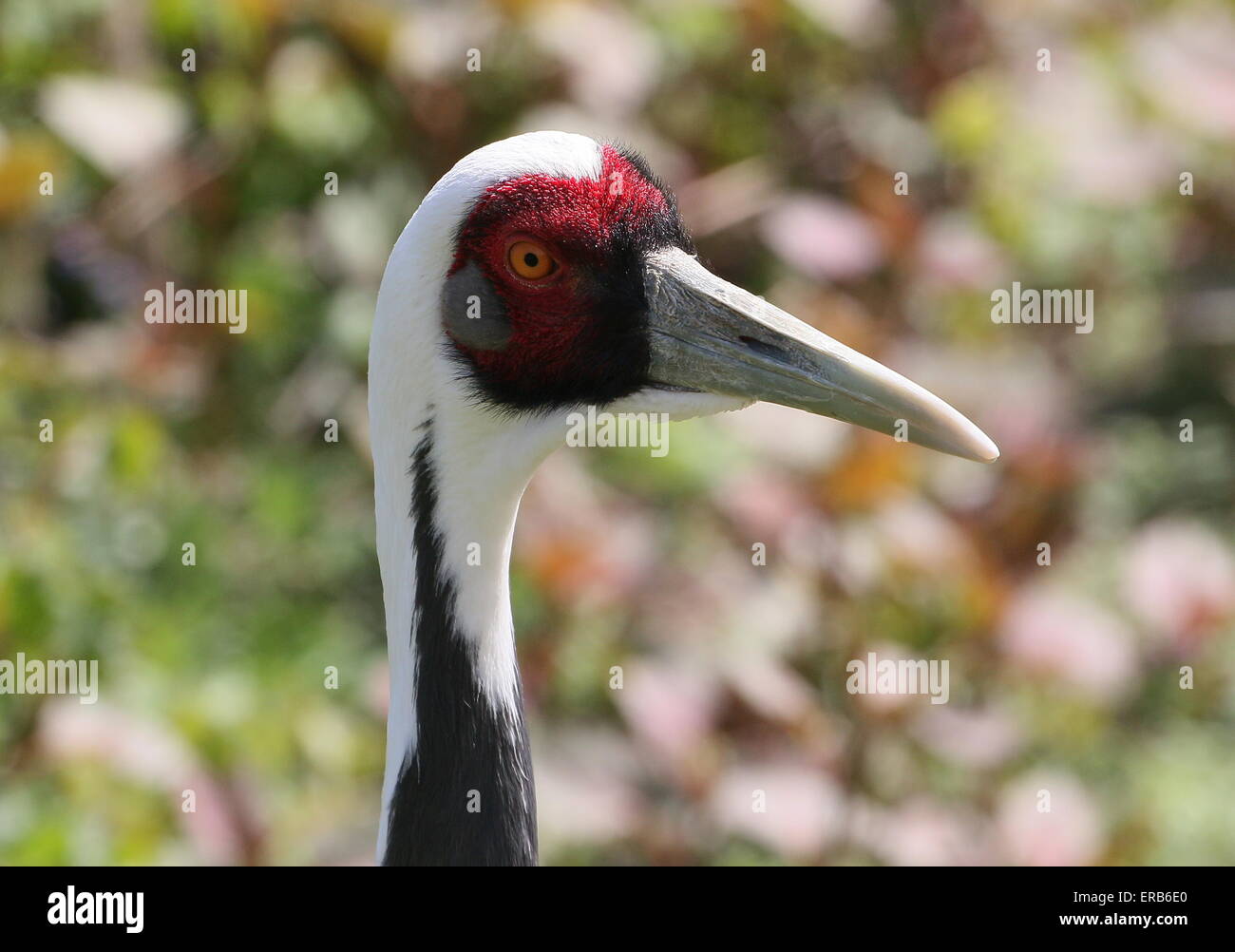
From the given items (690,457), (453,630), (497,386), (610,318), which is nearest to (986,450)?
(610,318)

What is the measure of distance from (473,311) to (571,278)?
0.55 feet

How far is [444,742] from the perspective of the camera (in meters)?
2.25

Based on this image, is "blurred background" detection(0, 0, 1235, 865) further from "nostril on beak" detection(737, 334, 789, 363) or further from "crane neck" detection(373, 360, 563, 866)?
"nostril on beak" detection(737, 334, 789, 363)

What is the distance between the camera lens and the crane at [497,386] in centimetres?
223

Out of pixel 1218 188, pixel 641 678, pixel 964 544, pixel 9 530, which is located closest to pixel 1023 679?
pixel 964 544

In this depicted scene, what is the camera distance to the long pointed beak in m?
2.28

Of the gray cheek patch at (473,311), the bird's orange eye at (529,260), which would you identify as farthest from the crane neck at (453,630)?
the bird's orange eye at (529,260)

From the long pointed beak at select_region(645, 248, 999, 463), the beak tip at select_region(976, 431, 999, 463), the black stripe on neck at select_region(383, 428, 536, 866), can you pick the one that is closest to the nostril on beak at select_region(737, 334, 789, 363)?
the long pointed beak at select_region(645, 248, 999, 463)

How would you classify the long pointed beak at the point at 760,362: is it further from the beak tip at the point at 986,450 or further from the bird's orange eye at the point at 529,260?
the bird's orange eye at the point at 529,260

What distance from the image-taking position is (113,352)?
457 centimetres

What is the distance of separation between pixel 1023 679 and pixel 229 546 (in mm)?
2478

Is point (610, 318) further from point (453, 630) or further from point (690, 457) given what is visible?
point (690, 457)
